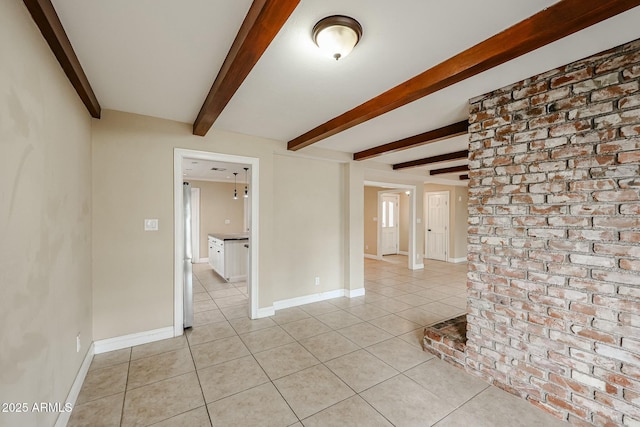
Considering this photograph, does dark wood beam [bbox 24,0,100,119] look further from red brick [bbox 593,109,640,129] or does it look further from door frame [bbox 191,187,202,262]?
door frame [bbox 191,187,202,262]

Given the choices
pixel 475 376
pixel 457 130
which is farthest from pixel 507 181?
pixel 475 376

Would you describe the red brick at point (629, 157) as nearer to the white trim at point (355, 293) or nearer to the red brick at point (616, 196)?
the red brick at point (616, 196)

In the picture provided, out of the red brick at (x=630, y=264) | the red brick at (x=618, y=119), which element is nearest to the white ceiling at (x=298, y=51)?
the red brick at (x=618, y=119)

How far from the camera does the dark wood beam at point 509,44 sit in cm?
123

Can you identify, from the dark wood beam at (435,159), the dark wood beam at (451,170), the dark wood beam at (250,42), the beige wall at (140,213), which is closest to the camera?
the dark wood beam at (250,42)

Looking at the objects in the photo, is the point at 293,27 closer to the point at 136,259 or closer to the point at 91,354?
the point at 136,259

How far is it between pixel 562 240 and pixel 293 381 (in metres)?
2.29

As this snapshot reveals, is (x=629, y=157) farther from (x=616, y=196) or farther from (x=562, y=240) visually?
(x=562, y=240)

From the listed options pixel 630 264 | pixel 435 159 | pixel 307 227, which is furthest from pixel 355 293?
pixel 630 264

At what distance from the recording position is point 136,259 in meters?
2.82

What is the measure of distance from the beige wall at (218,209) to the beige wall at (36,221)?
5.49 metres

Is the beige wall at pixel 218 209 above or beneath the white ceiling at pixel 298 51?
beneath

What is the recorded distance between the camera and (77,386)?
2043mm

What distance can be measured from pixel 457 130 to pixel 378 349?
2.55 metres
